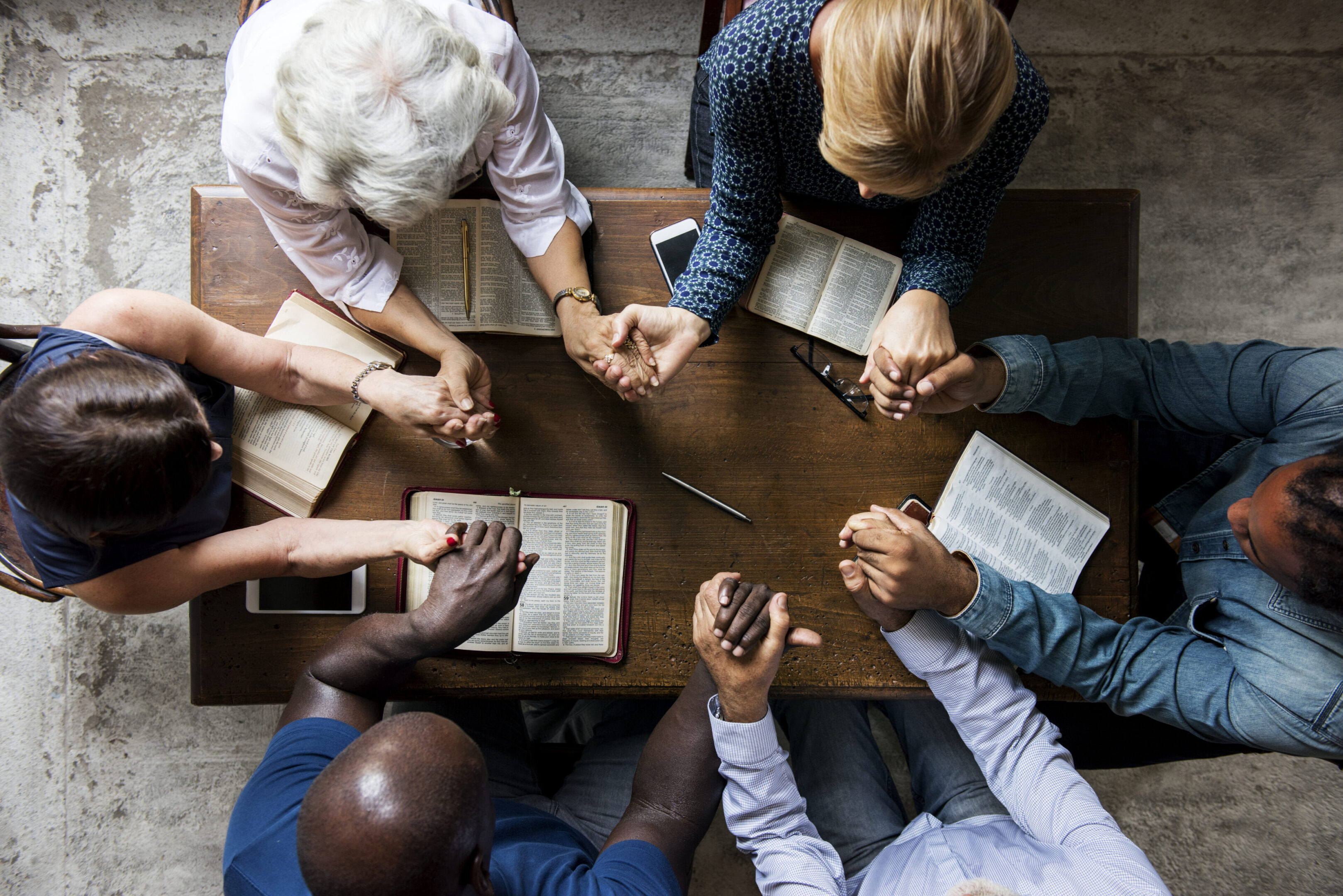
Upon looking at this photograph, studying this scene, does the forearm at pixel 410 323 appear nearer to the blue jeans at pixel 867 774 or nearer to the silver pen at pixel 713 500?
the silver pen at pixel 713 500

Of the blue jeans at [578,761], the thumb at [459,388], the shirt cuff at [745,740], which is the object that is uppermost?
the thumb at [459,388]

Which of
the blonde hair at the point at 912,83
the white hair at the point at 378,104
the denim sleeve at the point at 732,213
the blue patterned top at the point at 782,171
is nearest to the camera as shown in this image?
the blonde hair at the point at 912,83

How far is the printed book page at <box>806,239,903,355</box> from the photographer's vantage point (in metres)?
1.80

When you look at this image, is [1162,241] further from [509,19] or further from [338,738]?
[338,738]

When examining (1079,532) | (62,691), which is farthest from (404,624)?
(62,691)

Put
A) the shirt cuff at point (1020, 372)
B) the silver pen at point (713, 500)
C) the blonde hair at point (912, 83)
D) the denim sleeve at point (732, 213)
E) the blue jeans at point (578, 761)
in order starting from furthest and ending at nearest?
the blue jeans at point (578, 761), the silver pen at point (713, 500), the shirt cuff at point (1020, 372), the denim sleeve at point (732, 213), the blonde hair at point (912, 83)

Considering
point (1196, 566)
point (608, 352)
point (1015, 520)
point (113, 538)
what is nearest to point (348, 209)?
point (608, 352)

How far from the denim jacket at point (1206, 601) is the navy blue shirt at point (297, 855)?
94 centimetres

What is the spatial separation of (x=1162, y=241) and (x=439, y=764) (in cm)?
304

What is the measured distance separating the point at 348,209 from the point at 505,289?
39 centimetres

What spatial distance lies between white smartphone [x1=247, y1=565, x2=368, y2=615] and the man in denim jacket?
1216 millimetres

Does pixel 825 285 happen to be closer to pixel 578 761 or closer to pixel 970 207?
pixel 970 207

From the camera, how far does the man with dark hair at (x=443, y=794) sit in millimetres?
1194

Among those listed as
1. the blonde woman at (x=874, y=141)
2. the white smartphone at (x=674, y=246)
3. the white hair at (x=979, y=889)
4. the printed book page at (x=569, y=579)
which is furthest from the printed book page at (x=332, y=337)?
the white hair at (x=979, y=889)
